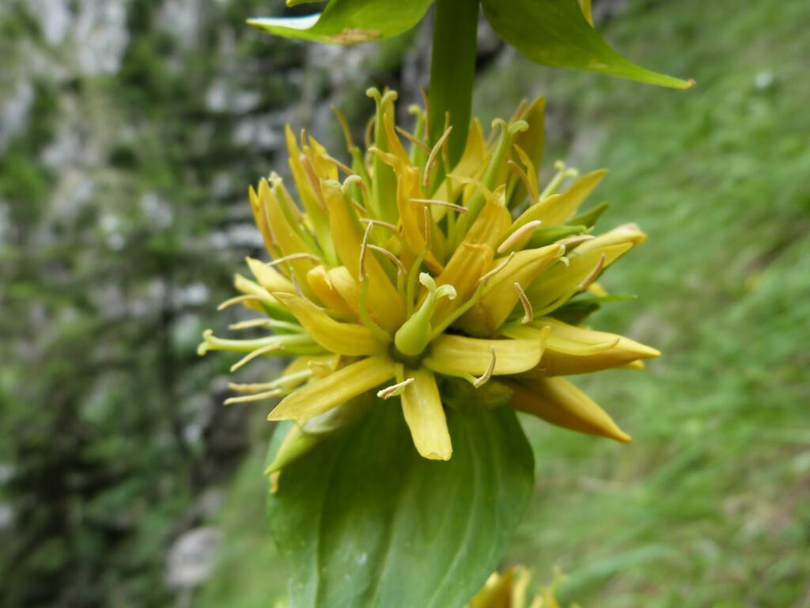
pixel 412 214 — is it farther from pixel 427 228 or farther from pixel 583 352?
pixel 583 352

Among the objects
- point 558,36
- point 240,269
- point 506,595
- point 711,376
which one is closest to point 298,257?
point 558,36

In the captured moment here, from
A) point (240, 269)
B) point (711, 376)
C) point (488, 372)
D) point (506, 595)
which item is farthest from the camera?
point (240, 269)

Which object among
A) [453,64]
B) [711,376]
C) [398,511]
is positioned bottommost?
[711,376]

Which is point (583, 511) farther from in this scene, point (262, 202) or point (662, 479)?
point (262, 202)

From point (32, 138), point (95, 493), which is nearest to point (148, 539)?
point (95, 493)

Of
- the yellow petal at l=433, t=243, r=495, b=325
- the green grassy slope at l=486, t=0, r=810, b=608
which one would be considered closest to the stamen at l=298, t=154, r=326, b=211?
the yellow petal at l=433, t=243, r=495, b=325

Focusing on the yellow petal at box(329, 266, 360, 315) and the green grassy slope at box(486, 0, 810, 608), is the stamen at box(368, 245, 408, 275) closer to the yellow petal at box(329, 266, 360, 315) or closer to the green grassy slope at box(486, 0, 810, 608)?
the yellow petal at box(329, 266, 360, 315)
